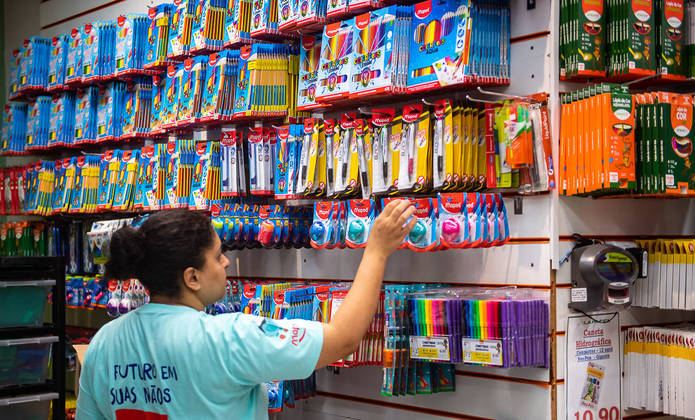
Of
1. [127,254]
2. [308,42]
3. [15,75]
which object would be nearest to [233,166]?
[308,42]

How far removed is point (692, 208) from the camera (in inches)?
153

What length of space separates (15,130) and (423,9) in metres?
4.39

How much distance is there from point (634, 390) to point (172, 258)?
7.79ft

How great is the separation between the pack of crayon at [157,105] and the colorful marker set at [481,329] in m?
2.40

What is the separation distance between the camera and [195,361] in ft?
6.23

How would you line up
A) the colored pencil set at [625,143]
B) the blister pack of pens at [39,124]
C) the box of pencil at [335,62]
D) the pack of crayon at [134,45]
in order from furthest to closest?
the blister pack of pens at [39,124] < the pack of crayon at [134,45] < the box of pencil at [335,62] < the colored pencil set at [625,143]

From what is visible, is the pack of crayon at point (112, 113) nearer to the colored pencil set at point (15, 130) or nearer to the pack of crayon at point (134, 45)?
the pack of crayon at point (134, 45)

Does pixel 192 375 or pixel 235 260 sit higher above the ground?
pixel 235 260

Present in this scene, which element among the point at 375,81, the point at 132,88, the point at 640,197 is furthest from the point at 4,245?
the point at 640,197

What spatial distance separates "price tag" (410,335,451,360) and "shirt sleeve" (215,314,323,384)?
1.48 meters

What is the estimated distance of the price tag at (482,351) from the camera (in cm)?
321

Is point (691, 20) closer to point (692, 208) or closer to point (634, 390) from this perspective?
point (692, 208)

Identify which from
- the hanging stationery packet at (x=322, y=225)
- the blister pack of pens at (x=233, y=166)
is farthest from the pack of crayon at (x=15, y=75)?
Answer: the hanging stationery packet at (x=322, y=225)

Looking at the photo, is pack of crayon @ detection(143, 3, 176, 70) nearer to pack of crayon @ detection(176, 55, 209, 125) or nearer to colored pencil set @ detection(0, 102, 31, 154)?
pack of crayon @ detection(176, 55, 209, 125)
